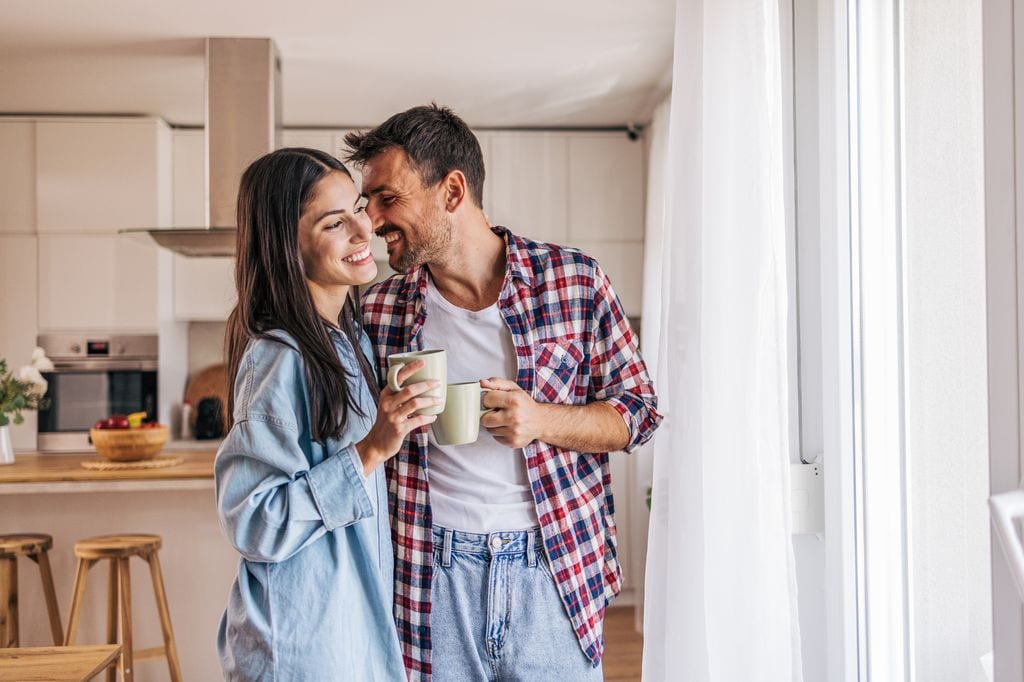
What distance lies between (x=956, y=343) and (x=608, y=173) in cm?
398

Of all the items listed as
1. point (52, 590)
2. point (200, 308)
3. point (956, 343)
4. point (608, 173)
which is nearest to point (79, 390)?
point (200, 308)

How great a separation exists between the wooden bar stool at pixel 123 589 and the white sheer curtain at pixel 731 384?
6.89ft

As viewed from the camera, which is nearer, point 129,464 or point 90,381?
point 129,464

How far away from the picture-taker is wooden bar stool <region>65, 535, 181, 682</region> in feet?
9.73

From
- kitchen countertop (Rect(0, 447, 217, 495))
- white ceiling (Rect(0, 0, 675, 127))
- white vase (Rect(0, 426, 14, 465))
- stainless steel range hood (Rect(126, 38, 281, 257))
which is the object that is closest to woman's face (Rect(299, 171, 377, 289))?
kitchen countertop (Rect(0, 447, 217, 495))

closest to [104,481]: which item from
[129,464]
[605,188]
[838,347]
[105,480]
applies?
[105,480]

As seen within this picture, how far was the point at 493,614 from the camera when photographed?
1.37 m

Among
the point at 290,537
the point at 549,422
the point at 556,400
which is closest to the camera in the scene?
the point at 290,537

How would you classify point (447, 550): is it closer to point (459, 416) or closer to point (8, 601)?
point (459, 416)

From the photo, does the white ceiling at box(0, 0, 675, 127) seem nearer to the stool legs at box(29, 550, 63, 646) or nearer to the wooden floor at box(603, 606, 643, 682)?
the stool legs at box(29, 550, 63, 646)

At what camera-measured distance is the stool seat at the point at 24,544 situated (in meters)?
3.00

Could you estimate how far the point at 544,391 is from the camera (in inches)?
57.2

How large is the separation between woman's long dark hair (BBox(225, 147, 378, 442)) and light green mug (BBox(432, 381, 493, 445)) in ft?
0.43

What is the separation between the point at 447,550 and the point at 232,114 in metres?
2.81
